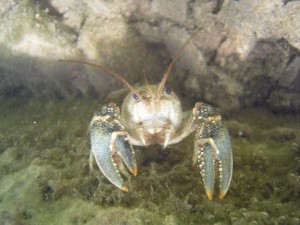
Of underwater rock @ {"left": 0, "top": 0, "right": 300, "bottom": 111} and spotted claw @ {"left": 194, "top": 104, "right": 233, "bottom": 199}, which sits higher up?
underwater rock @ {"left": 0, "top": 0, "right": 300, "bottom": 111}

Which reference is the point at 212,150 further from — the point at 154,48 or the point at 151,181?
the point at 154,48

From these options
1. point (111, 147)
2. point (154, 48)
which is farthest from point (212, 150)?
point (154, 48)

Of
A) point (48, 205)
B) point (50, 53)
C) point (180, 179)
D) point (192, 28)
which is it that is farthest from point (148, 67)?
point (48, 205)

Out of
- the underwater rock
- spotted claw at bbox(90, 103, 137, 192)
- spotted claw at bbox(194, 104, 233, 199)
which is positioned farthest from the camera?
the underwater rock

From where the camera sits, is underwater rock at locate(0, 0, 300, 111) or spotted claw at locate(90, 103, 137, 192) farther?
underwater rock at locate(0, 0, 300, 111)

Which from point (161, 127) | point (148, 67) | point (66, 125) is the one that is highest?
point (148, 67)

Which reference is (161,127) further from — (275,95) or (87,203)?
(275,95)

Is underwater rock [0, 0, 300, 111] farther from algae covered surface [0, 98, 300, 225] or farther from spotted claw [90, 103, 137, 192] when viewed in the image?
spotted claw [90, 103, 137, 192]

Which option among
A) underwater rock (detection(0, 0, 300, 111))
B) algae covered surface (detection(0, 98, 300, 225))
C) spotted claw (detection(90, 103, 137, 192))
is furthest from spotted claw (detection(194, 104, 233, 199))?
underwater rock (detection(0, 0, 300, 111))

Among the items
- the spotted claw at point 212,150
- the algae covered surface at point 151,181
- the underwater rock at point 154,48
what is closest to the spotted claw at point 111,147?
the algae covered surface at point 151,181
